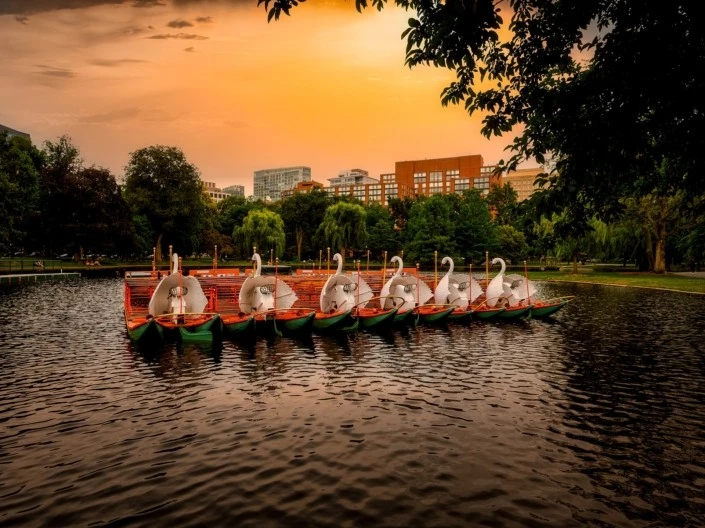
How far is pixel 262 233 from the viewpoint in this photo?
3807 inches

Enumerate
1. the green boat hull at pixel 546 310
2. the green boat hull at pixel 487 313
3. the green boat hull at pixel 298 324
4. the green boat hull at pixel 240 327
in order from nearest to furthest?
the green boat hull at pixel 240 327, the green boat hull at pixel 298 324, the green boat hull at pixel 487 313, the green boat hull at pixel 546 310

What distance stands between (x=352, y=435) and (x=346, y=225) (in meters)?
84.1

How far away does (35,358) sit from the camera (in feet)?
68.7

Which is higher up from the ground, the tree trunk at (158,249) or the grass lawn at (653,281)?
the tree trunk at (158,249)

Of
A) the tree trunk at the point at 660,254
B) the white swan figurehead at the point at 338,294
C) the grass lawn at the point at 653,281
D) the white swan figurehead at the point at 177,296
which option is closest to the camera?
the white swan figurehead at the point at 177,296

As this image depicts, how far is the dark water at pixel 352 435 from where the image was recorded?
905cm

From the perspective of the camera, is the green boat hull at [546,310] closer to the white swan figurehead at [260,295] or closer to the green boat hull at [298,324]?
the green boat hull at [298,324]

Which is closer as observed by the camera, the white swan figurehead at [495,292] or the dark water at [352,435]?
the dark water at [352,435]

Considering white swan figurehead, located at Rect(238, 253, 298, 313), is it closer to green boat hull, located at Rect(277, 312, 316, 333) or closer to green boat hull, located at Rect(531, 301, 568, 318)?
green boat hull, located at Rect(277, 312, 316, 333)

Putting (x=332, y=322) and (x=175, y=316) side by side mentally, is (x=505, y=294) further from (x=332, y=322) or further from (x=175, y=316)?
(x=175, y=316)

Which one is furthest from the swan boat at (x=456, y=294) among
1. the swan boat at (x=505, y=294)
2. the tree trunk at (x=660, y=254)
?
the tree trunk at (x=660, y=254)

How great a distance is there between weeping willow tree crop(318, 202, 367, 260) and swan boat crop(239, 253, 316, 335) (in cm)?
6447

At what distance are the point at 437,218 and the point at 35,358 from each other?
7773 centimetres

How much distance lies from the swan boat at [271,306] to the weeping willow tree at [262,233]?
218ft
